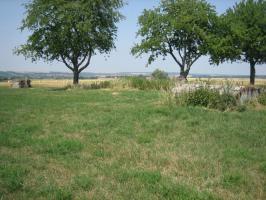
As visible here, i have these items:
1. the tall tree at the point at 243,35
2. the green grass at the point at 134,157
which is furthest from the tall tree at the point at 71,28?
the green grass at the point at 134,157

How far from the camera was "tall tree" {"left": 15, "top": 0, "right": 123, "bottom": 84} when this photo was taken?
41312 mm

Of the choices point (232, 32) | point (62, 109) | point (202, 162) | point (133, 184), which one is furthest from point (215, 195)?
point (232, 32)

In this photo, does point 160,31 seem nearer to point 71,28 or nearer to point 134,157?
point 71,28

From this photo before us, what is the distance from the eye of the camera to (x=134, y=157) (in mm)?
8719

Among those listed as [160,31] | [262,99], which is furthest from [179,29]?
[262,99]

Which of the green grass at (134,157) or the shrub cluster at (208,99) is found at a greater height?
the shrub cluster at (208,99)

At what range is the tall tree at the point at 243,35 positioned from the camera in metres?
49.8

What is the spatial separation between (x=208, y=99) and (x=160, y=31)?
1413 inches

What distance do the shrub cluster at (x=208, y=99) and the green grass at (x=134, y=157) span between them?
2517mm

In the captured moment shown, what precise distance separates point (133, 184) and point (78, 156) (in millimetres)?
2253

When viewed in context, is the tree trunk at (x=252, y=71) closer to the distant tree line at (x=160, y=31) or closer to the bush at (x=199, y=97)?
the distant tree line at (x=160, y=31)

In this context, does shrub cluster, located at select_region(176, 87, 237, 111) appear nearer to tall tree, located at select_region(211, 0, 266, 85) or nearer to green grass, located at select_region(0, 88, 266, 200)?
green grass, located at select_region(0, 88, 266, 200)

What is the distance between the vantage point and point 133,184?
6.95 meters

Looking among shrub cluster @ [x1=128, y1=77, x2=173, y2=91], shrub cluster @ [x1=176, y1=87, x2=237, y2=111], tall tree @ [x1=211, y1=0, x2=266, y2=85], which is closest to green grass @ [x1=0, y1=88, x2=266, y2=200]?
shrub cluster @ [x1=176, y1=87, x2=237, y2=111]
